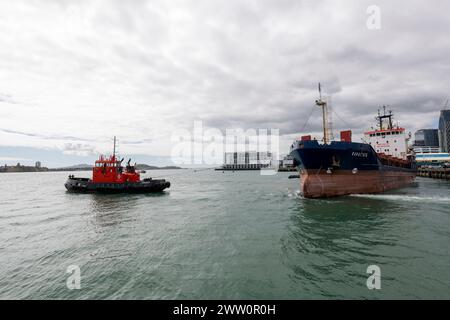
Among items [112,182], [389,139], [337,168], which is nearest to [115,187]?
[112,182]

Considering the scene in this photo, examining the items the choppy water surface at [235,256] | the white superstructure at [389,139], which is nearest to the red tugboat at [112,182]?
the choppy water surface at [235,256]

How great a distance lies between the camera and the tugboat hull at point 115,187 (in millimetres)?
34750

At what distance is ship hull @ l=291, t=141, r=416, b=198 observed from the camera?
22.7 m

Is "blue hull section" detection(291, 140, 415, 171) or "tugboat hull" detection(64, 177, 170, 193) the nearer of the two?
"blue hull section" detection(291, 140, 415, 171)

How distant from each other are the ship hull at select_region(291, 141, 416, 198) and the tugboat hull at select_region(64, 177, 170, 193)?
24.2 m

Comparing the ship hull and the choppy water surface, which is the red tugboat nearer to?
the choppy water surface

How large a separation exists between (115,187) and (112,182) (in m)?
1.29

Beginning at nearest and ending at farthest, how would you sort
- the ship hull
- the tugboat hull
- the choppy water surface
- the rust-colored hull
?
1. the choppy water surface
2. the ship hull
3. the rust-colored hull
4. the tugboat hull

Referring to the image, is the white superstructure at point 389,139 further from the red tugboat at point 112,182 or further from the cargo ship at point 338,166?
the red tugboat at point 112,182

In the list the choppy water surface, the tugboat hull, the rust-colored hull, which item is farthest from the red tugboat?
the rust-colored hull

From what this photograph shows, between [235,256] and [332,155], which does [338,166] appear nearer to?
[332,155]

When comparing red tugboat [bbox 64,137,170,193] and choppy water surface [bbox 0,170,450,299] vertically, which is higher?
red tugboat [bbox 64,137,170,193]

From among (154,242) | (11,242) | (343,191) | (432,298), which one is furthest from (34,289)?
(343,191)
